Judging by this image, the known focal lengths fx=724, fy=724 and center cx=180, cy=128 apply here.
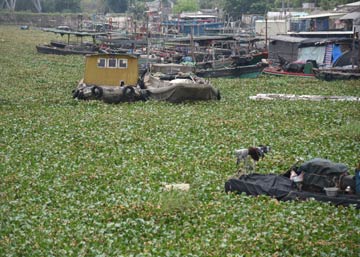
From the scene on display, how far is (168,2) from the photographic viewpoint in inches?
4434

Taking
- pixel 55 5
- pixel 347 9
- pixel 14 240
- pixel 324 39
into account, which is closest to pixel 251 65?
pixel 324 39

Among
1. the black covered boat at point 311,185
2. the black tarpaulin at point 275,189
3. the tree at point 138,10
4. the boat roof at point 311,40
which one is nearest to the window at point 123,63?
the boat roof at point 311,40

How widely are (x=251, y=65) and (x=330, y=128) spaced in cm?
1612

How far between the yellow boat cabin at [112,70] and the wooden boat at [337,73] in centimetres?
967

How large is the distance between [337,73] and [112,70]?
10.8 m

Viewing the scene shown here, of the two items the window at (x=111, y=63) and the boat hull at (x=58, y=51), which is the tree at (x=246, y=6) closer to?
the boat hull at (x=58, y=51)

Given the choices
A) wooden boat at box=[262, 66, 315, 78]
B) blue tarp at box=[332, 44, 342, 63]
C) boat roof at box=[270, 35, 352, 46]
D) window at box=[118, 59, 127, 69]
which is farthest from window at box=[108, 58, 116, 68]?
blue tarp at box=[332, 44, 342, 63]

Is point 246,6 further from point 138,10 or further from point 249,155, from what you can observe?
point 249,155

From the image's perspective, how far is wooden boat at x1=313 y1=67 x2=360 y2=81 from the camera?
31875 millimetres

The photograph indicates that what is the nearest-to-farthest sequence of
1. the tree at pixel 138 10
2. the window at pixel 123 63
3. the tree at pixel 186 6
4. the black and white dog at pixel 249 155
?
the black and white dog at pixel 249 155
the window at pixel 123 63
the tree at pixel 138 10
the tree at pixel 186 6

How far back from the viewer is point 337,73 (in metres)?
32.2

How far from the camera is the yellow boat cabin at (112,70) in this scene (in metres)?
27.0

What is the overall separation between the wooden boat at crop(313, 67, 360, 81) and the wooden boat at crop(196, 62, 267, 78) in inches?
119

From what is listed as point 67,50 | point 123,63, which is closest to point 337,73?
point 123,63
